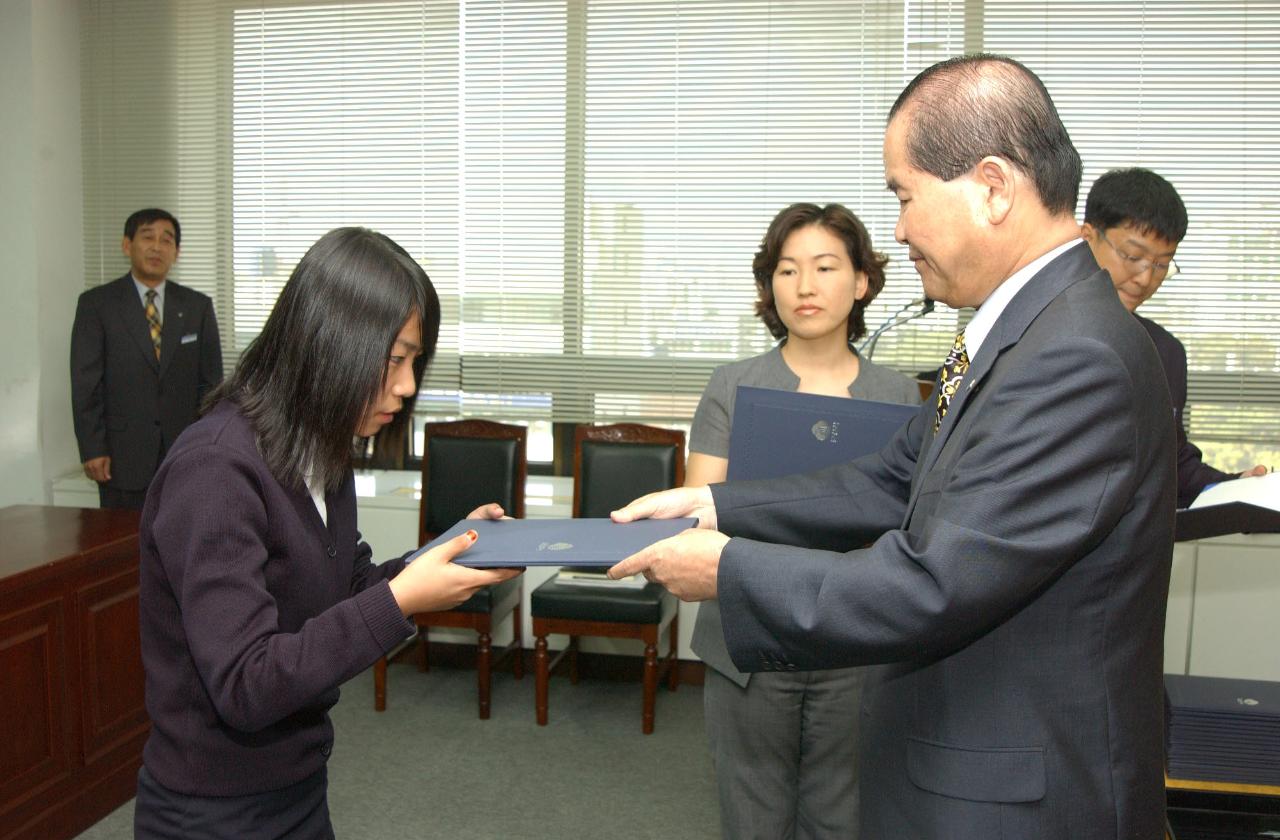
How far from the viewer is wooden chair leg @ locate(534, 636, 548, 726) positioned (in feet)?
13.6

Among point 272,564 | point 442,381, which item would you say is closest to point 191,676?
point 272,564

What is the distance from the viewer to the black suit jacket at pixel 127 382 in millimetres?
4816

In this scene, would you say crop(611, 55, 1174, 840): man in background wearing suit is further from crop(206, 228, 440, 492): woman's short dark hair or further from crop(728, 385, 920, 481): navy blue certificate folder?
crop(728, 385, 920, 481): navy blue certificate folder

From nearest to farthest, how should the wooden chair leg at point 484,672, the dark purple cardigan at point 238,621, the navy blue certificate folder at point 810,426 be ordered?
the dark purple cardigan at point 238,621, the navy blue certificate folder at point 810,426, the wooden chair leg at point 484,672

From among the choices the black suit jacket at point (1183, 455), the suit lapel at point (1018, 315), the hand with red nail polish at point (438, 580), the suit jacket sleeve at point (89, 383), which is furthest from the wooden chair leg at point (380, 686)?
the suit lapel at point (1018, 315)

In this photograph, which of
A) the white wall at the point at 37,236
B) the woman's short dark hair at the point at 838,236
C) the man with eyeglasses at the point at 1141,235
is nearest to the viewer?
the woman's short dark hair at the point at 838,236

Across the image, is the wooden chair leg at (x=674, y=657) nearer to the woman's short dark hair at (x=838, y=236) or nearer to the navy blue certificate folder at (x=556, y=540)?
the woman's short dark hair at (x=838, y=236)

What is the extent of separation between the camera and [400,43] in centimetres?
513

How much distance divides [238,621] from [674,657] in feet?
11.1

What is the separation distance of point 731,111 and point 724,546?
378cm

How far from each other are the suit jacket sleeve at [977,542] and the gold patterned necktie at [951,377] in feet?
0.51

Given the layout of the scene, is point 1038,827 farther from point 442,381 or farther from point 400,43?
point 400,43

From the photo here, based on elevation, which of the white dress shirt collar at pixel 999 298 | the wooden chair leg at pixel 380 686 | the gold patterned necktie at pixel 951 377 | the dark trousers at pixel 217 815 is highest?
the white dress shirt collar at pixel 999 298

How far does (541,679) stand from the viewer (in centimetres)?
418
